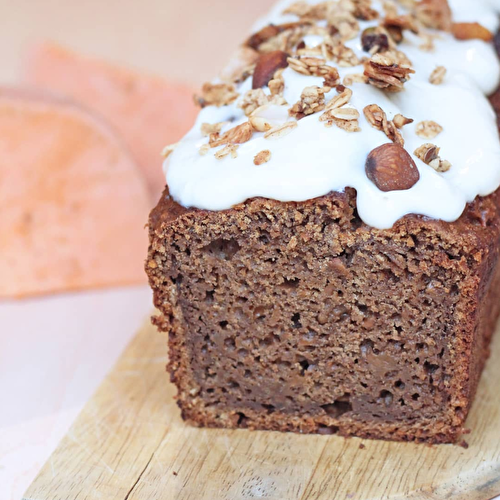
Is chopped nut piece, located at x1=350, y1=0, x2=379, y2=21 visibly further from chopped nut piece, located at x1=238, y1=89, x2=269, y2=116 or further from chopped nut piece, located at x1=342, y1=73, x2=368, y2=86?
chopped nut piece, located at x1=238, y1=89, x2=269, y2=116

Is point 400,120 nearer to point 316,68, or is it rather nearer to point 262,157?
point 316,68

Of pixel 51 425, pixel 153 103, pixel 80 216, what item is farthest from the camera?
pixel 153 103

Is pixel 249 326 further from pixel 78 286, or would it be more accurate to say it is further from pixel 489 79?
pixel 78 286

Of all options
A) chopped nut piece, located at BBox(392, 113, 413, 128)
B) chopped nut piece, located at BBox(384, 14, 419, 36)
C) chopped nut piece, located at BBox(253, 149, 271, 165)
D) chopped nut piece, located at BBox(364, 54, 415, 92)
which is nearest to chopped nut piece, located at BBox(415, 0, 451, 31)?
chopped nut piece, located at BBox(384, 14, 419, 36)

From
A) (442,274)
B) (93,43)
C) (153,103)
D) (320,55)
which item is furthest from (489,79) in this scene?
(93,43)

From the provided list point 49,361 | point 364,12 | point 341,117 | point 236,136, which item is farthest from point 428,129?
point 49,361

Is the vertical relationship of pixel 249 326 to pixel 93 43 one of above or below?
above
